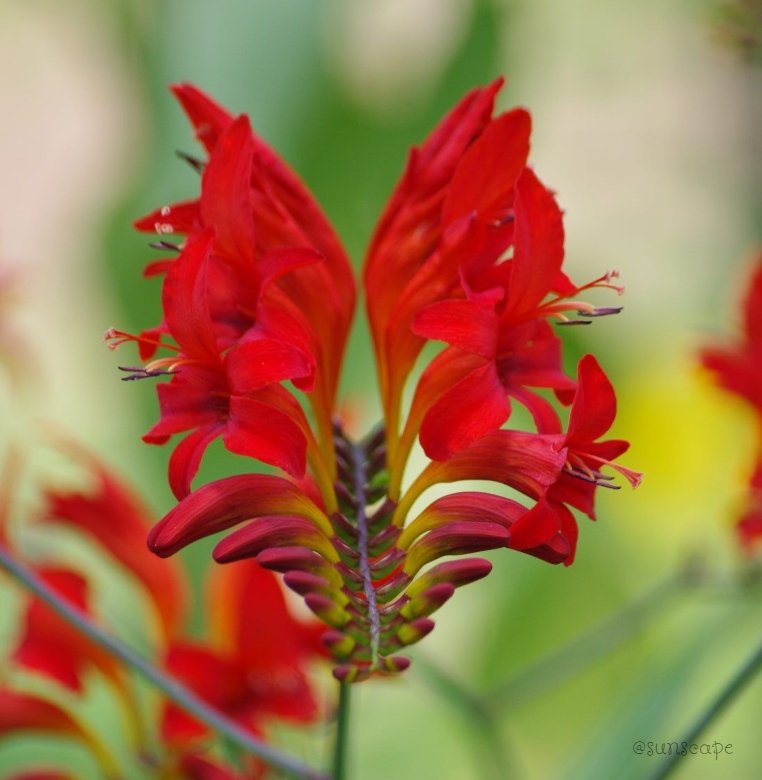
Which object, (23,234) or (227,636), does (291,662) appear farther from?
(23,234)

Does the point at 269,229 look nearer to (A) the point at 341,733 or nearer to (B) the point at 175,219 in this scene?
(B) the point at 175,219

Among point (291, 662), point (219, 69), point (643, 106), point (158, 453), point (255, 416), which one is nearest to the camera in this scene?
point (255, 416)

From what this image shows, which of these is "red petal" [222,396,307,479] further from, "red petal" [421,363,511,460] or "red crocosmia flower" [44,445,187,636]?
"red crocosmia flower" [44,445,187,636]

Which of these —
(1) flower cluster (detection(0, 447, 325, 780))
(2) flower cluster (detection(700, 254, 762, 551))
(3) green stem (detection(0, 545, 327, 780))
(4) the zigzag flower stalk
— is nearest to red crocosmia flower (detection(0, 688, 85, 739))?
(1) flower cluster (detection(0, 447, 325, 780))

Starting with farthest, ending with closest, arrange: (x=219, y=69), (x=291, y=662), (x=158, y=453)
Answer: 1. (x=219, y=69)
2. (x=158, y=453)
3. (x=291, y=662)

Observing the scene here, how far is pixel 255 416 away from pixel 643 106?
1.57 metres

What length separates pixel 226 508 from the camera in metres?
0.34

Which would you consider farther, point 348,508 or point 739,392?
point 739,392

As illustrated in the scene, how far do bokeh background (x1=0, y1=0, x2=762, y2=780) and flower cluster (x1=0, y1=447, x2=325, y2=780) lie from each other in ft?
0.33

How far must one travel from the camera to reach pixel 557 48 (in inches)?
63.6

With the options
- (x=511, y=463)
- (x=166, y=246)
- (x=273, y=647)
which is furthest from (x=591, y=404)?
(x=273, y=647)

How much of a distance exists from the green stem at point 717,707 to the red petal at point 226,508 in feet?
0.53

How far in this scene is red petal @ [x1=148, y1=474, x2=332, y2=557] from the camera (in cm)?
33

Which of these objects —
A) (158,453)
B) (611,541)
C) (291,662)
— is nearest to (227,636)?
(291,662)
